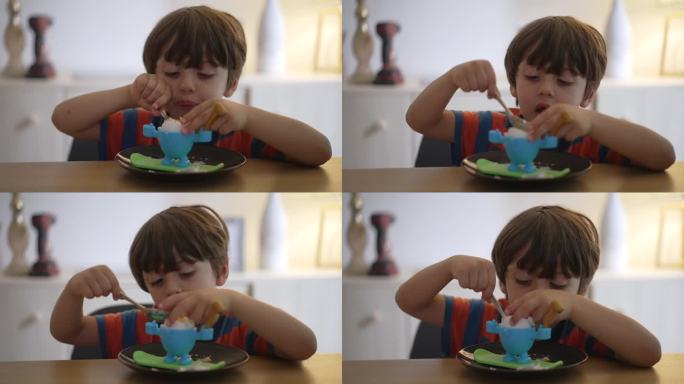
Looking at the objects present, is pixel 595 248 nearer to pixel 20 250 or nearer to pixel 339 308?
pixel 339 308

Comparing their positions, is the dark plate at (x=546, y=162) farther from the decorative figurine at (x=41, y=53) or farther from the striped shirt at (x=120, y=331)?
the decorative figurine at (x=41, y=53)

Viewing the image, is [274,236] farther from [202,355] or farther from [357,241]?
[202,355]

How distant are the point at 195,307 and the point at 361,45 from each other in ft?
1.14

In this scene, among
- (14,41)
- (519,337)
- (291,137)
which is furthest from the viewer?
(14,41)

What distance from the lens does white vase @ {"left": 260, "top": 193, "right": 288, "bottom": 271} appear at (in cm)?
121

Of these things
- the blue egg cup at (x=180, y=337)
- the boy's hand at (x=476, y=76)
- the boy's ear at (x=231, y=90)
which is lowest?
the blue egg cup at (x=180, y=337)

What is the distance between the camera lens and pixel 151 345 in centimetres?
106

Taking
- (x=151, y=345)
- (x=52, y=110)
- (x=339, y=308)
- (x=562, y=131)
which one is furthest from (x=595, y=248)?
(x=52, y=110)

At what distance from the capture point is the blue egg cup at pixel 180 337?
3.21 feet

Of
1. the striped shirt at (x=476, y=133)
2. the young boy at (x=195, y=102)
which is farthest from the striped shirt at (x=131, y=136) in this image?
the striped shirt at (x=476, y=133)

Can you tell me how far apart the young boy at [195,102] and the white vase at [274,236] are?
3.7 inches

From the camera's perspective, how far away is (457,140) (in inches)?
44.7

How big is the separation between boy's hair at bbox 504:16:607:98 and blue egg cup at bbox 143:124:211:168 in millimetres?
332

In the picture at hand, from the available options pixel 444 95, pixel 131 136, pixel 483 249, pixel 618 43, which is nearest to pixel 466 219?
pixel 483 249
